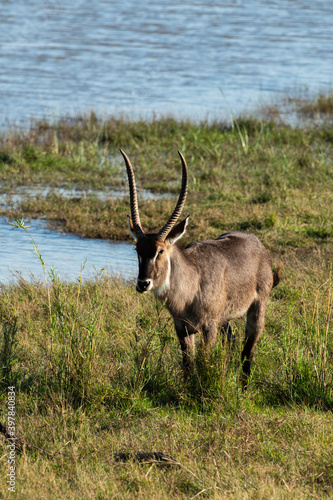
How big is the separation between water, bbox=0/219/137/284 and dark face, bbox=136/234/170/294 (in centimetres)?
265

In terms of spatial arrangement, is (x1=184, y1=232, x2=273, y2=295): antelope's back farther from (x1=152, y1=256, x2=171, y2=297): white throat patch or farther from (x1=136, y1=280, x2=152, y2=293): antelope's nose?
(x1=136, y1=280, x2=152, y2=293): antelope's nose

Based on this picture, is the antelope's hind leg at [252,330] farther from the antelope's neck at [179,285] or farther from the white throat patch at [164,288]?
the white throat patch at [164,288]

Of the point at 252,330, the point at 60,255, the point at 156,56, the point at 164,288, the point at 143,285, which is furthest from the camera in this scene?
the point at 156,56

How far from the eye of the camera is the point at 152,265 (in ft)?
15.9

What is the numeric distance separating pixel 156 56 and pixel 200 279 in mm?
22248

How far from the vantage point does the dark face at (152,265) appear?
4.79 metres

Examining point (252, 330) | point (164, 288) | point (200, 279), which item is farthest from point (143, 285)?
point (252, 330)

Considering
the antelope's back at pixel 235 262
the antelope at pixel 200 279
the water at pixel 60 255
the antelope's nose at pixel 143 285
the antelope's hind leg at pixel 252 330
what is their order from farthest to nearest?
1. the water at pixel 60 255
2. the antelope's hind leg at pixel 252 330
3. the antelope's back at pixel 235 262
4. the antelope at pixel 200 279
5. the antelope's nose at pixel 143 285

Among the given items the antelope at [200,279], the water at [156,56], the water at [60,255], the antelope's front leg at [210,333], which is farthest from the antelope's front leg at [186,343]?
the water at [156,56]

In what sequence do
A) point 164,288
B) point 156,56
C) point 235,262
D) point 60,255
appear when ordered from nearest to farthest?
point 164,288, point 235,262, point 60,255, point 156,56

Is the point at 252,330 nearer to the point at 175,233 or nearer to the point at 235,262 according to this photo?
the point at 235,262

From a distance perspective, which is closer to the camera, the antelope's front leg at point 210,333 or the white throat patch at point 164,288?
the white throat patch at point 164,288

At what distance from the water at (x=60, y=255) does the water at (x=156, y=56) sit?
6.96 meters

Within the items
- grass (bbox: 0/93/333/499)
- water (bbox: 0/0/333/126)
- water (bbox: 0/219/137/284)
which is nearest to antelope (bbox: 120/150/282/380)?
grass (bbox: 0/93/333/499)
